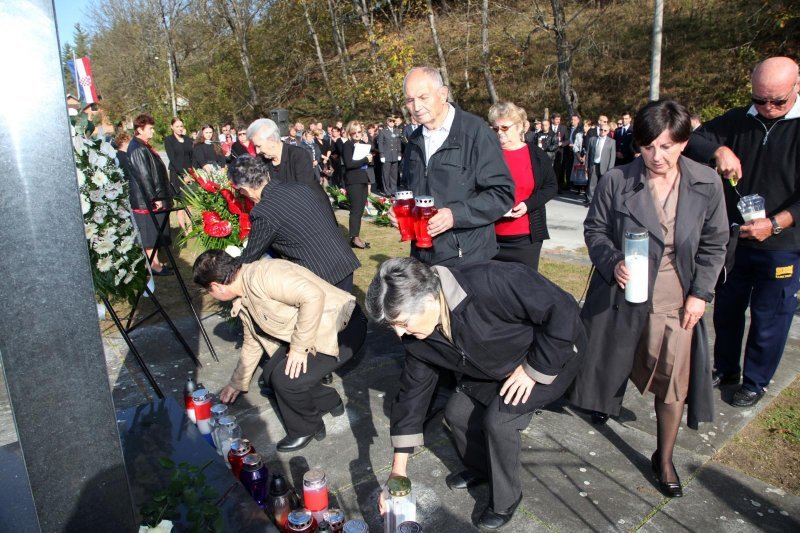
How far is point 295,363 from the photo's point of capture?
3.38 meters

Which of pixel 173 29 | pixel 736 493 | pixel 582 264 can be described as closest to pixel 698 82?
pixel 582 264

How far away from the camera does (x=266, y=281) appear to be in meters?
3.34

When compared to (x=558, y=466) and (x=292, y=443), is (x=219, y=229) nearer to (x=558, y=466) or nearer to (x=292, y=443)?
(x=292, y=443)

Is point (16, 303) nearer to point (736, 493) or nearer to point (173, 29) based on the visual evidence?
point (736, 493)

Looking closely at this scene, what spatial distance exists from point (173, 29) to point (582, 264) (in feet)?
98.6

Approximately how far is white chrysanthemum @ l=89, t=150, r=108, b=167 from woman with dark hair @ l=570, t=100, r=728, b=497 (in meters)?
3.33

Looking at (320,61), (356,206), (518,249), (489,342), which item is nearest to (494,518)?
(489,342)

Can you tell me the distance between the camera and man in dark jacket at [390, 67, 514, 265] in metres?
3.28

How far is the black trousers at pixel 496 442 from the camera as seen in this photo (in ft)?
8.51

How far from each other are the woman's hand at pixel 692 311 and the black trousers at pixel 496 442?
875 millimetres

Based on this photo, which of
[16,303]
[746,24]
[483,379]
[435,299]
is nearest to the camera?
[16,303]

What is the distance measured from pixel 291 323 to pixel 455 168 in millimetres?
1293

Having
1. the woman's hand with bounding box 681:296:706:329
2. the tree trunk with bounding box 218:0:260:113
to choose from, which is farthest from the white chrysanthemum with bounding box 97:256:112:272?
the tree trunk with bounding box 218:0:260:113

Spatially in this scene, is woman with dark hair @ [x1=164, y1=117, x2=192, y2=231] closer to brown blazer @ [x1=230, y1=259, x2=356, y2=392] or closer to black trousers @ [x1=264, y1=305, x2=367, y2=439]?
brown blazer @ [x1=230, y1=259, x2=356, y2=392]
